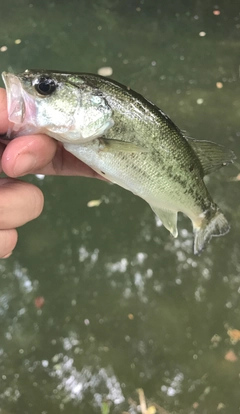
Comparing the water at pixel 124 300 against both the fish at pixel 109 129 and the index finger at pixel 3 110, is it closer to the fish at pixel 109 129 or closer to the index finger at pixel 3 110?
the fish at pixel 109 129

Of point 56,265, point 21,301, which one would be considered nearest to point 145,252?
point 56,265

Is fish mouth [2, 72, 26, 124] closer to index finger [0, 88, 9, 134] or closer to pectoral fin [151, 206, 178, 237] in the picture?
index finger [0, 88, 9, 134]

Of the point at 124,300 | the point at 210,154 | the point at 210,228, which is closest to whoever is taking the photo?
the point at 210,154

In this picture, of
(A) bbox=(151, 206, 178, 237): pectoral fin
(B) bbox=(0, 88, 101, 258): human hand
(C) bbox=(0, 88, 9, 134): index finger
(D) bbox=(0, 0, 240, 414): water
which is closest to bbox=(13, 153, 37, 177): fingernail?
(B) bbox=(0, 88, 101, 258): human hand

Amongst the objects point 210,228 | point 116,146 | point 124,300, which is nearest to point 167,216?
point 210,228

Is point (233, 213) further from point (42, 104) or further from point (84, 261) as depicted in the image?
point (42, 104)

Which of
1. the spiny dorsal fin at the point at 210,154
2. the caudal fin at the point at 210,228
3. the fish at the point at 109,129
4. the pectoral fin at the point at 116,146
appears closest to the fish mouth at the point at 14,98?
the fish at the point at 109,129

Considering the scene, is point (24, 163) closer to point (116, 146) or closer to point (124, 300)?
point (116, 146)
